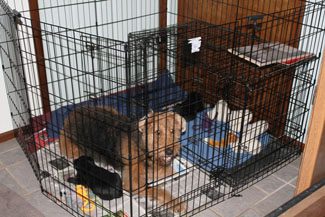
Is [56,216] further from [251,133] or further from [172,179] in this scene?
[251,133]

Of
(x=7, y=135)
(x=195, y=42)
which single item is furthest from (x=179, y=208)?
(x=7, y=135)

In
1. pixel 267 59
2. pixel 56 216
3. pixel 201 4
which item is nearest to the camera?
pixel 56 216

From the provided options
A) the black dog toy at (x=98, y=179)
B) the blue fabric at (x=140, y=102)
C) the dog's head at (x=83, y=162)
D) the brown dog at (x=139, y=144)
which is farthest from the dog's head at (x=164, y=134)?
the dog's head at (x=83, y=162)

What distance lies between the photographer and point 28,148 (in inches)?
115

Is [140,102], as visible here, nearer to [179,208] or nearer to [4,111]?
[179,208]

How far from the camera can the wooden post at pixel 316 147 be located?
3.61 feet

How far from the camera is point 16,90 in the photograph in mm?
2863

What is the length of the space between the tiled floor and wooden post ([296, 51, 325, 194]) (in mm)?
1295

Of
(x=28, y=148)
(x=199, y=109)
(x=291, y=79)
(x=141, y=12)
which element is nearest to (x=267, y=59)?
(x=291, y=79)

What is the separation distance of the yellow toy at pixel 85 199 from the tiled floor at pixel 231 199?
0.38 ft

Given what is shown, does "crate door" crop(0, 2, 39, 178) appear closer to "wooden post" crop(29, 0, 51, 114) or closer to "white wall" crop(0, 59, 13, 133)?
"white wall" crop(0, 59, 13, 133)

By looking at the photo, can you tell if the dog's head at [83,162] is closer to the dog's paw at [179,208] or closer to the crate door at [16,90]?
the crate door at [16,90]

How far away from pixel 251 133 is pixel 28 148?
1.69 metres

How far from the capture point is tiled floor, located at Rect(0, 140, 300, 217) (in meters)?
2.46
